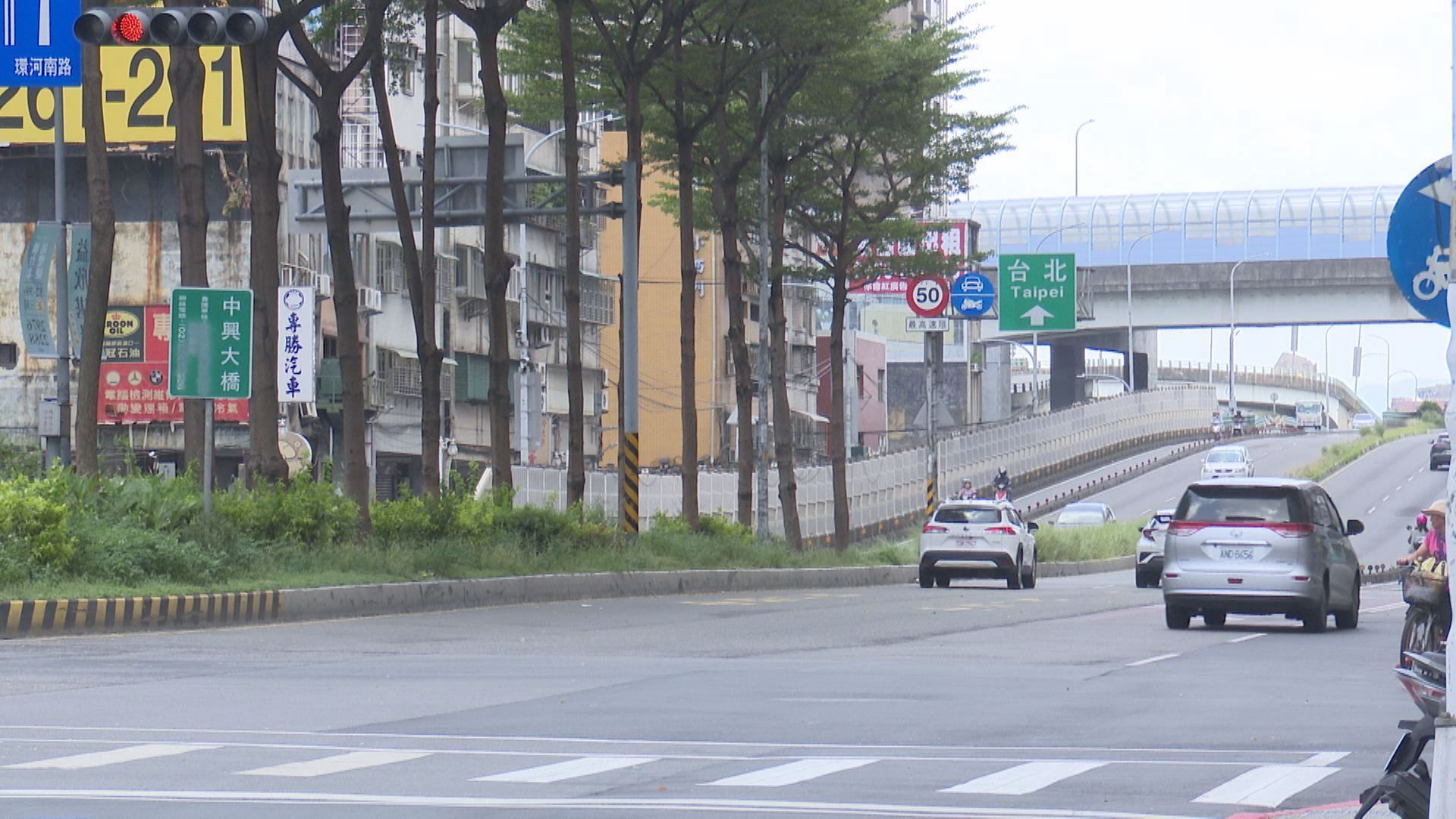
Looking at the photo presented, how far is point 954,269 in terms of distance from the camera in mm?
49156

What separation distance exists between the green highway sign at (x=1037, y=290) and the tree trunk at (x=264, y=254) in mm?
45272

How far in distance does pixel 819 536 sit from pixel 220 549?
38.6 m

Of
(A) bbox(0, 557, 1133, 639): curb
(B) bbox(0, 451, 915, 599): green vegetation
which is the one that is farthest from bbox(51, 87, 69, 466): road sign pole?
(A) bbox(0, 557, 1133, 639): curb

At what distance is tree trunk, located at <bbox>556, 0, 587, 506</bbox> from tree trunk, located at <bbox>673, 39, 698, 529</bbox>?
11.5 ft

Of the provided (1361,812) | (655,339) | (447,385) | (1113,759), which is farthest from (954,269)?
(1361,812)

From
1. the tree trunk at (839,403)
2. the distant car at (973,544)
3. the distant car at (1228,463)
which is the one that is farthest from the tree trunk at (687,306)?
the distant car at (1228,463)

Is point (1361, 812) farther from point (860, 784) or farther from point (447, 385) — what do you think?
point (447, 385)

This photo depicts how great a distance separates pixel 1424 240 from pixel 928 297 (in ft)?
151

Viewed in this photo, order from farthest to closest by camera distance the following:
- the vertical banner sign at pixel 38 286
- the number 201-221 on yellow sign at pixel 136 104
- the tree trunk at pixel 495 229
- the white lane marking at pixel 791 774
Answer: the number 201-221 on yellow sign at pixel 136 104, the tree trunk at pixel 495 229, the vertical banner sign at pixel 38 286, the white lane marking at pixel 791 774

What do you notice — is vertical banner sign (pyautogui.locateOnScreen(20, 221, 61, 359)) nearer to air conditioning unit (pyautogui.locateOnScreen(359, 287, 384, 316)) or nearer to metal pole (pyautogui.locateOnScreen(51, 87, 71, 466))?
metal pole (pyautogui.locateOnScreen(51, 87, 71, 466))

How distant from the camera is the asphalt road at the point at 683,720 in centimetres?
945

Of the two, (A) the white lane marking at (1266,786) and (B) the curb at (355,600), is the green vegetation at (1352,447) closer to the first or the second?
(B) the curb at (355,600)

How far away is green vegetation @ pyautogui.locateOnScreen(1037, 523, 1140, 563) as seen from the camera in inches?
2124

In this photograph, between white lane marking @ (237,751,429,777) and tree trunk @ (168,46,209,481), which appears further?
tree trunk @ (168,46,209,481)
